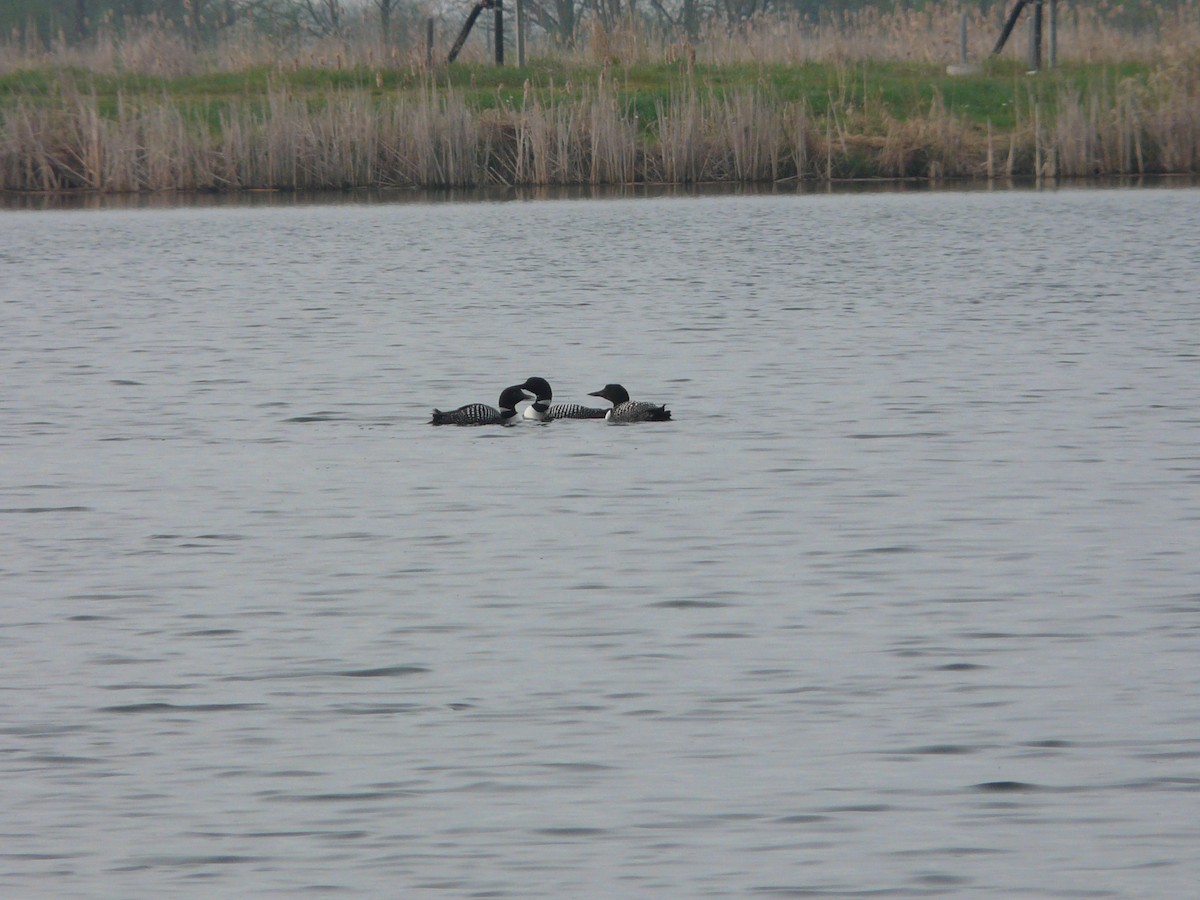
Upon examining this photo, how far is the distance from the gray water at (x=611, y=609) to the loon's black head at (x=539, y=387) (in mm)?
225

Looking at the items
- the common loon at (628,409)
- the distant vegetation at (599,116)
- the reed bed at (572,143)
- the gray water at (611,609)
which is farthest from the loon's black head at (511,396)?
the distant vegetation at (599,116)

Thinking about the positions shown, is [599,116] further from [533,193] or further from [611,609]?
[611,609]

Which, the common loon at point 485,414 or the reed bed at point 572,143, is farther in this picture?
the reed bed at point 572,143

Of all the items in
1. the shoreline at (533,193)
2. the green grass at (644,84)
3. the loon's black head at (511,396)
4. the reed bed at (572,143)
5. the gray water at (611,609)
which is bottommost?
the gray water at (611,609)

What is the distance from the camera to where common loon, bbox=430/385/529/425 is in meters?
11.8

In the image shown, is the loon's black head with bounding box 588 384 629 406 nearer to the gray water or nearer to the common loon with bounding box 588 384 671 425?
A: the common loon with bounding box 588 384 671 425

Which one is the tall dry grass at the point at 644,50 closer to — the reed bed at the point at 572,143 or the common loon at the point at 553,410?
the reed bed at the point at 572,143

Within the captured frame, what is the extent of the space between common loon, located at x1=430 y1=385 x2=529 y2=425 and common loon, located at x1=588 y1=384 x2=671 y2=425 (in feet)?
1.75

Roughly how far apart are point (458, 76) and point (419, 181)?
5078 millimetres

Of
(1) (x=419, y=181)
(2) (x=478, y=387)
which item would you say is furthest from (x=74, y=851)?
(1) (x=419, y=181)

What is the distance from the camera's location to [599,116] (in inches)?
1150

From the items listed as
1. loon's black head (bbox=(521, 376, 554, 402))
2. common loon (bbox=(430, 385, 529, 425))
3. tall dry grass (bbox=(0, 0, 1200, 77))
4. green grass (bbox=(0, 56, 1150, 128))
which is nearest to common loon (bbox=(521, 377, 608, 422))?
loon's black head (bbox=(521, 376, 554, 402))

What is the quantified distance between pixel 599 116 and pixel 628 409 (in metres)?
18.1

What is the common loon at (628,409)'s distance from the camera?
38.1 feet
